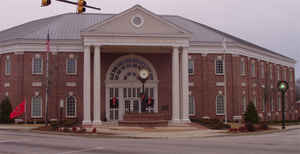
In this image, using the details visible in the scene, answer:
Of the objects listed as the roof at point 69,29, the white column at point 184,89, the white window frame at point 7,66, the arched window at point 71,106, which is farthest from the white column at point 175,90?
the white window frame at point 7,66

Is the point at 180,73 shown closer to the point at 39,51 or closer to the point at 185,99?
the point at 185,99

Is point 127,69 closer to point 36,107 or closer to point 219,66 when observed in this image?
point 36,107

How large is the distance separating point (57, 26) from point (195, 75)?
16.7 meters

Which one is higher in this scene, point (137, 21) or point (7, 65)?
point (137, 21)

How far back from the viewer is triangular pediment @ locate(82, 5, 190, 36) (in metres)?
35.5

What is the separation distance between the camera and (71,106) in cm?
3944

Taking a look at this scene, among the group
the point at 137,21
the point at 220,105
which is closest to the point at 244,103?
the point at 220,105

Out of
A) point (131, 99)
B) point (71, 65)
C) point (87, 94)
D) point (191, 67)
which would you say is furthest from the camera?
point (191, 67)

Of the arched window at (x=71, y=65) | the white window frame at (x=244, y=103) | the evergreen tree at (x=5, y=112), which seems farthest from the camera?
the white window frame at (x=244, y=103)

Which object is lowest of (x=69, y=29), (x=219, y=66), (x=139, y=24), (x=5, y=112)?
(x=5, y=112)

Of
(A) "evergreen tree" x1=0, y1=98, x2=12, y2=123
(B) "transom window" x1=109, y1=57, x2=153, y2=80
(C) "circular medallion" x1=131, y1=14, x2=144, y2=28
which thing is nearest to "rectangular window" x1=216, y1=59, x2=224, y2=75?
(B) "transom window" x1=109, y1=57, x2=153, y2=80

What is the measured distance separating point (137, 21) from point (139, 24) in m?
0.35

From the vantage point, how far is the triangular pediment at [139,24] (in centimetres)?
3553

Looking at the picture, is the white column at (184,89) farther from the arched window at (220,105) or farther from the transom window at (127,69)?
the arched window at (220,105)
